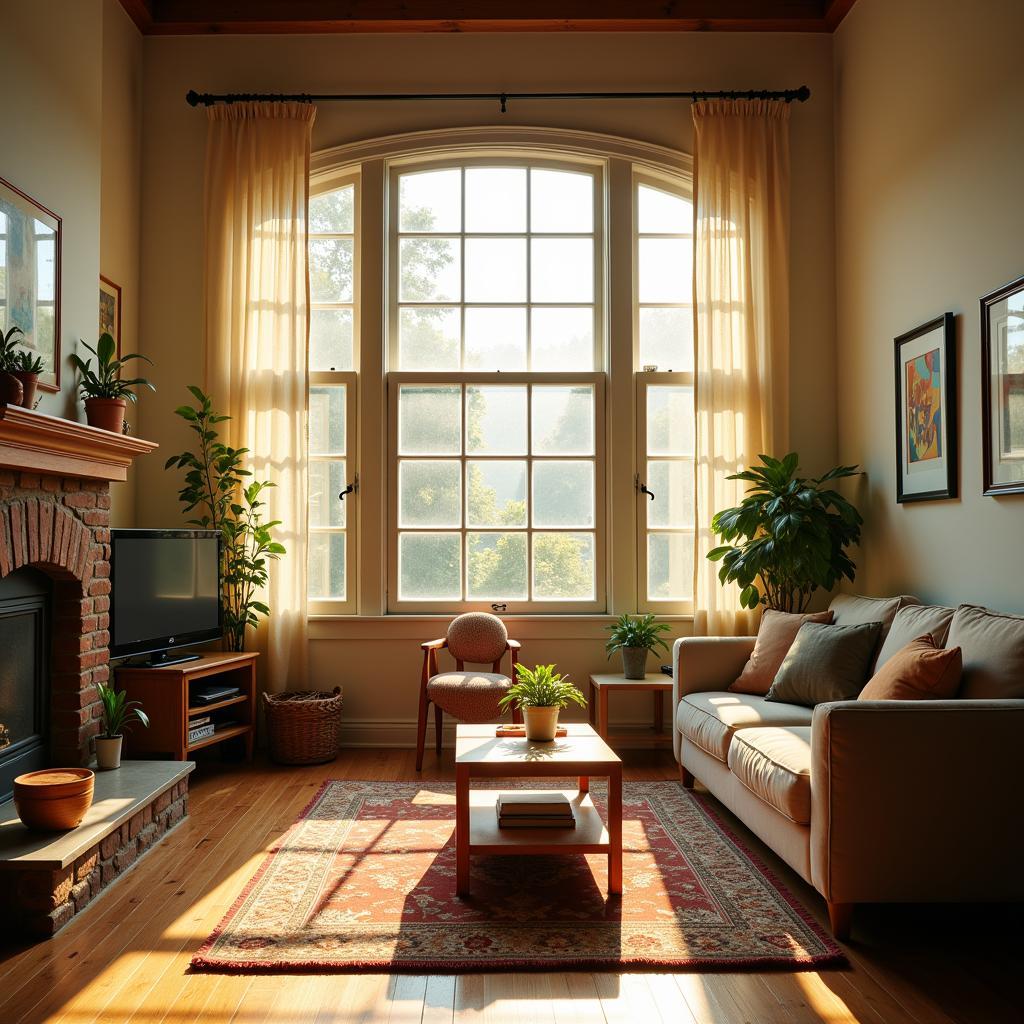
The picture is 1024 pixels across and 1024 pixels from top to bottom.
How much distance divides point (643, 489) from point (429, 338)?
1.48m

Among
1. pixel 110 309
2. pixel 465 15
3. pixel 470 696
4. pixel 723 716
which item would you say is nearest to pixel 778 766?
pixel 723 716

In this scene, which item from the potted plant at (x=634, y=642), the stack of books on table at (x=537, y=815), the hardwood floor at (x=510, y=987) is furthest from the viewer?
the potted plant at (x=634, y=642)

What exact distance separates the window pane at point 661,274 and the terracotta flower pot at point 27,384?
3.32 metres

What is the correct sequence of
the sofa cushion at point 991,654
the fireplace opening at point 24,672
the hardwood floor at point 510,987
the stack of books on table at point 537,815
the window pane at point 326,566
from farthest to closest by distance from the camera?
the window pane at point 326,566, the fireplace opening at point 24,672, the stack of books on table at point 537,815, the sofa cushion at point 991,654, the hardwood floor at point 510,987

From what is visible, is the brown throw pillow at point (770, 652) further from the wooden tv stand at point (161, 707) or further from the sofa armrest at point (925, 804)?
the wooden tv stand at point (161, 707)

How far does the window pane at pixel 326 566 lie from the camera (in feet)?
16.9

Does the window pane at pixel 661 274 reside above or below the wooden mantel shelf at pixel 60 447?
above

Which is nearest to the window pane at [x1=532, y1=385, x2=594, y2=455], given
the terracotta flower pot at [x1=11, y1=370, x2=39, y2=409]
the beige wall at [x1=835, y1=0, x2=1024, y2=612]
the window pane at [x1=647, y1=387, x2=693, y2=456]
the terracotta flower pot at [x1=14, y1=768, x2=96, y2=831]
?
the window pane at [x1=647, y1=387, x2=693, y2=456]

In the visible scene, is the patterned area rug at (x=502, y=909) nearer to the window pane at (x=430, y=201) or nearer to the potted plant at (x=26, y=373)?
the potted plant at (x=26, y=373)

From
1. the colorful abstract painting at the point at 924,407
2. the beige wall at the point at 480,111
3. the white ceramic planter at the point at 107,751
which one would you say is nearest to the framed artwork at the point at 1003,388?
the colorful abstract painting at the point at 924,407

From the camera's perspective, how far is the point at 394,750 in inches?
196

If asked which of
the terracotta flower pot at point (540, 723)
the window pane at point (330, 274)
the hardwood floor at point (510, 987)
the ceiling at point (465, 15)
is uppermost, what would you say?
the ceiling at point (465, 15)

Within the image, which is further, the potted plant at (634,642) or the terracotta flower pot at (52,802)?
the potted plant at (634,642)

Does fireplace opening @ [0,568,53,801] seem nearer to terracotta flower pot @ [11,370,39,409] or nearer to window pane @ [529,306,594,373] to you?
terracotta flower pot @ [11,370,39,409]
